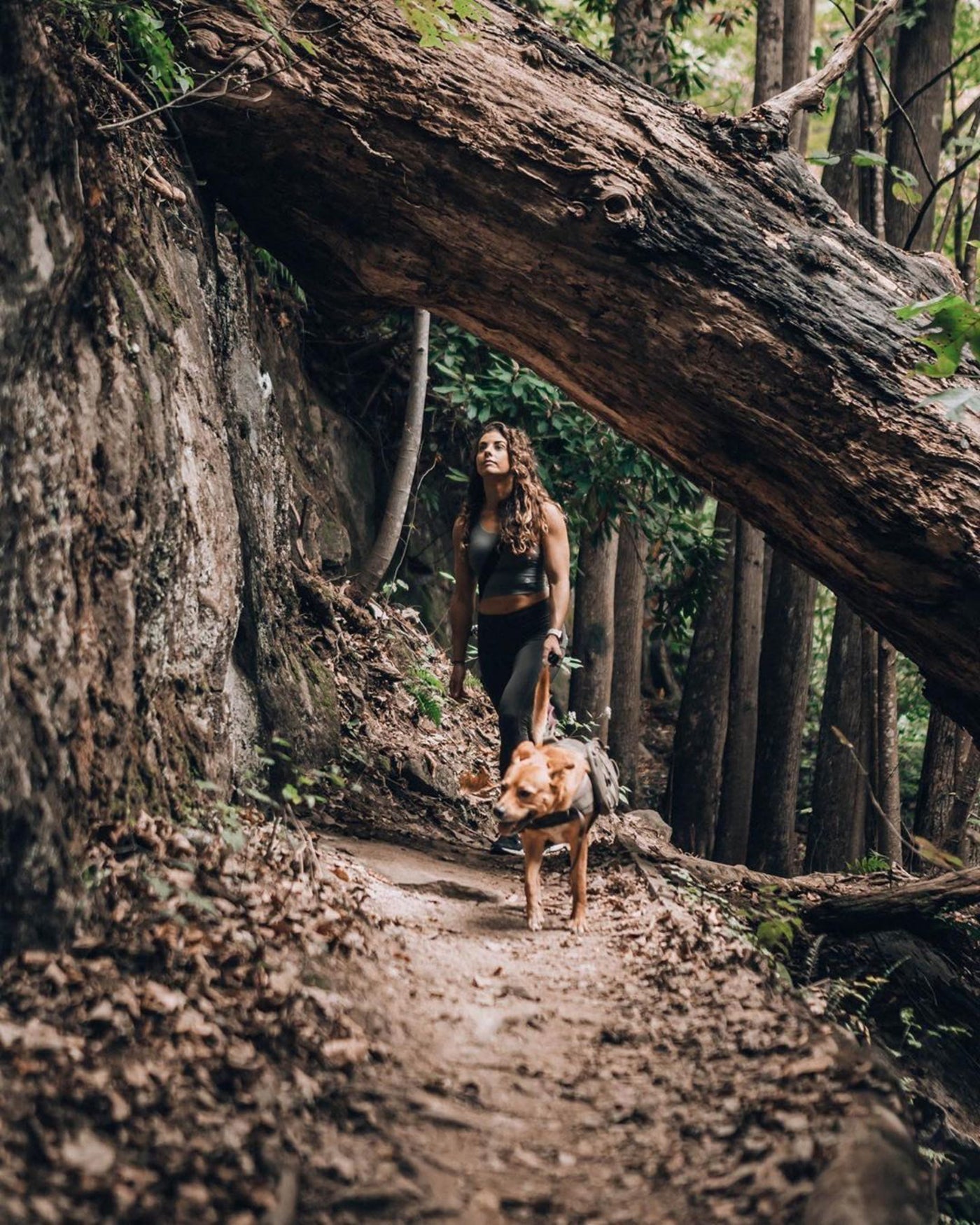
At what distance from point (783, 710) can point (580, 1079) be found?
814 centimetres

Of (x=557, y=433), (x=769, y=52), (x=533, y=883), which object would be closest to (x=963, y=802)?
(x=533, y=883)

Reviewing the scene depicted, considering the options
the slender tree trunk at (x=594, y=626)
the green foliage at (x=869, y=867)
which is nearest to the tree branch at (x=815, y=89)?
the slender tree trunk at (x=594, y=626)

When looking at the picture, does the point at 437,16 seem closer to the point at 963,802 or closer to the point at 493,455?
the point at 493,455

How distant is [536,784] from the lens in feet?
17.1

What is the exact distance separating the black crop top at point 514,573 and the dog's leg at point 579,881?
5.75ft

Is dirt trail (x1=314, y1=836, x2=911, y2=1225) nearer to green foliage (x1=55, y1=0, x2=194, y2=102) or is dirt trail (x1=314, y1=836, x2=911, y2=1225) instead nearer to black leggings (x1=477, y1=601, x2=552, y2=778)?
black leggings (x1=477, y1=601, x2=552, y2=778)

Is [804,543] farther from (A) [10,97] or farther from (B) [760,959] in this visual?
(A) [10,97]

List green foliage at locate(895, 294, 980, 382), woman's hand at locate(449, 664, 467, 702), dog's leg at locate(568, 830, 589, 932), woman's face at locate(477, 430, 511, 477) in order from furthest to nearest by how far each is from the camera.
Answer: woman's hand at locate(449, 664, 467, 702) → woman's face at locate(477, 430, 511, 477) → dog's leg at locate(568, 830, 589, 932) → green foliage at locate(895, 294, 980, 382)

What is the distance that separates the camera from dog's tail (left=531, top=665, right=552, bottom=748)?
593 cm

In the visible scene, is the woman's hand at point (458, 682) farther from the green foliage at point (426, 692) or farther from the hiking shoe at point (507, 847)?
the green foliage at point (426, 692)

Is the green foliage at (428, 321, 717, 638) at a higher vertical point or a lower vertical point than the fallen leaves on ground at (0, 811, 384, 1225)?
higher

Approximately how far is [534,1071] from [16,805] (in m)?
2.06

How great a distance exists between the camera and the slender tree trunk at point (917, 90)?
1023 cm

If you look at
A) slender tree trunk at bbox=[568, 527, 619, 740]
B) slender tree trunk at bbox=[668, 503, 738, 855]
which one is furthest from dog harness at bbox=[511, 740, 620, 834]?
slender tree trunk at bbox=[668, 503, 738, 855]
